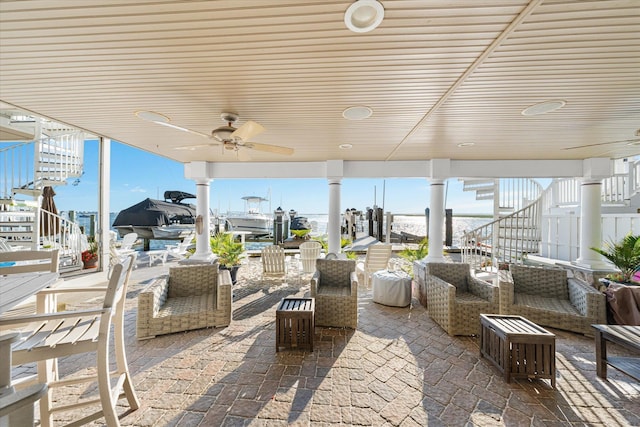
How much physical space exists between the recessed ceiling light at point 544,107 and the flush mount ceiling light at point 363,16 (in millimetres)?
2334

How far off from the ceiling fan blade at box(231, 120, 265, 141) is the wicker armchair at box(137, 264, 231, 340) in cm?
193

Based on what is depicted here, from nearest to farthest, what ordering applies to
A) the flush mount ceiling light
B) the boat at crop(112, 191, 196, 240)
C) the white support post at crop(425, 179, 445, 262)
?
the flush mount ceiling light → the white support post at crop(425, 179, 445, 262) → the boat at crop(112, 191, 196, 240)

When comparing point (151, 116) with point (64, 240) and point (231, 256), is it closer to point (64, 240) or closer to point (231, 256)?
point (231, 256)

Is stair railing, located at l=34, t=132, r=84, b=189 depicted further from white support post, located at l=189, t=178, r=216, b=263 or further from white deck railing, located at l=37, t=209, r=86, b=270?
white support post, located at l=189, t=178, r=216, b=263

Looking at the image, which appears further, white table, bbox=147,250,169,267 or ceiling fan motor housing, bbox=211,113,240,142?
white table, bbox=147,250,169,267

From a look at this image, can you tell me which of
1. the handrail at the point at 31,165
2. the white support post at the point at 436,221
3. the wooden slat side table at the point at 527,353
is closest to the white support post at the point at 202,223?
the handrail at the point at 31,165

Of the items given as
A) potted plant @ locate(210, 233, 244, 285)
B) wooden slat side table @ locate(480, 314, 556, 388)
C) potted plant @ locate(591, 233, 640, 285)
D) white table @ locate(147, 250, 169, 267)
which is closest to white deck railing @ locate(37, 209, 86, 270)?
white table @ locate(147, 250, 169, 267)

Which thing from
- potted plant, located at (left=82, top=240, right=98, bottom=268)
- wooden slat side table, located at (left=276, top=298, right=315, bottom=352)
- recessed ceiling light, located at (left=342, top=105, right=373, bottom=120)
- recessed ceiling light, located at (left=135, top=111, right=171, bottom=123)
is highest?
recessed ceiling light, located at (left=342, top=105, right=373, bottom=120)

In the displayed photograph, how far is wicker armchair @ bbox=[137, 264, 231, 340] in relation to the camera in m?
2.89

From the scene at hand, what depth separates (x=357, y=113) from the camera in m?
2.92

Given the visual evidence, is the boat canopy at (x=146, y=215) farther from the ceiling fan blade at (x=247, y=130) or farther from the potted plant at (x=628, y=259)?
the potted plant at (x=628, y=259)

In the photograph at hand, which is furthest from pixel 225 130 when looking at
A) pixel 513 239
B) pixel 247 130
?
pixel 513 239

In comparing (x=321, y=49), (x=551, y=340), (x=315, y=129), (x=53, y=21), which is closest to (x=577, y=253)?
(x=551, y=340)

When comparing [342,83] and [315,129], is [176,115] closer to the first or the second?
[315,129]
